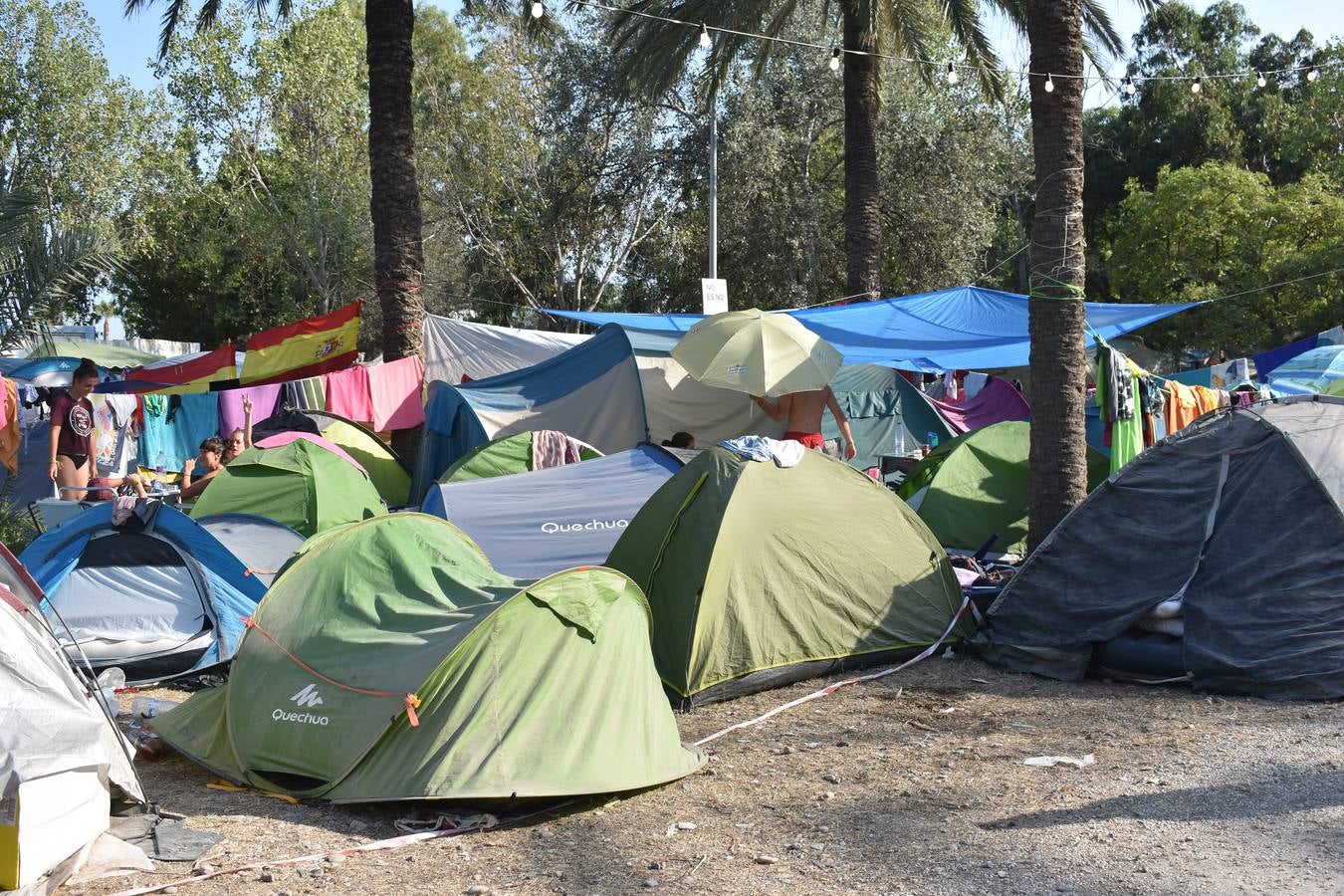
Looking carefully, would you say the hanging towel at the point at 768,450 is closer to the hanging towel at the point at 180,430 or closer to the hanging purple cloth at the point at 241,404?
the hanging purple cloth at the point at 241,404

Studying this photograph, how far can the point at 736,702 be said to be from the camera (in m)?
6.67

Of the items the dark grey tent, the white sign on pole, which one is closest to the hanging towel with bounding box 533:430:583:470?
the white sign on pole

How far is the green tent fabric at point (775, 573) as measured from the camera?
6.72 meters

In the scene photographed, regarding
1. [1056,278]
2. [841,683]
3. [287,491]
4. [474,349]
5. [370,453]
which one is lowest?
[841,683]

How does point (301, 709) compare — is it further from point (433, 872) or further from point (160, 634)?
point (160, 634)

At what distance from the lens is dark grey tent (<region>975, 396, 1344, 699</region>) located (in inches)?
254

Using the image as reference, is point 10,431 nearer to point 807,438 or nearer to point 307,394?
point 307,394

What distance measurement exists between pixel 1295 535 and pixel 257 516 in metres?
6.81

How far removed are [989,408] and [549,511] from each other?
865 cm

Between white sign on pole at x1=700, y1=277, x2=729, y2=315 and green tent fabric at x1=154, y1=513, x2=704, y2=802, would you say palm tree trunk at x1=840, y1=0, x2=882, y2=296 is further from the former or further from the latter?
green tent fabric at x1=154, y1=513, x2=704, y2=802

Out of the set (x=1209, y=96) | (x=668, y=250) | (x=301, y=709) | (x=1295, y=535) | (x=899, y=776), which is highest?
(x=1209, y=96)

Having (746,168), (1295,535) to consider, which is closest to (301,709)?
(1295,535)

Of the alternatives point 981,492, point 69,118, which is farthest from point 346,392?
point 69,118

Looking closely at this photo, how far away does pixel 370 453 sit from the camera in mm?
13242
